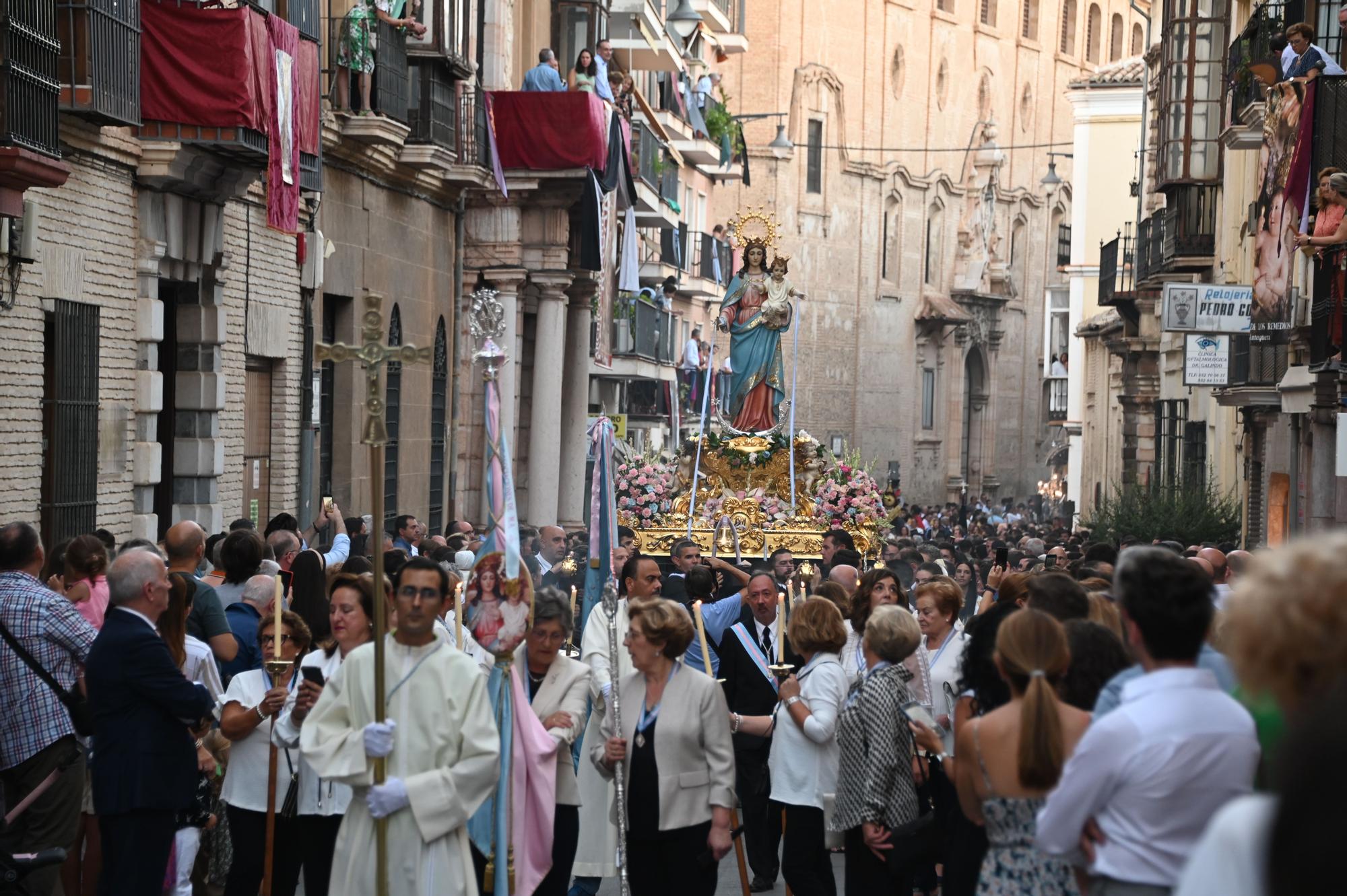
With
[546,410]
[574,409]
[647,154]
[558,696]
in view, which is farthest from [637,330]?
[558,696]

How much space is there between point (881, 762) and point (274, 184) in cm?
953

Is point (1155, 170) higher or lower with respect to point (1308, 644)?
higher

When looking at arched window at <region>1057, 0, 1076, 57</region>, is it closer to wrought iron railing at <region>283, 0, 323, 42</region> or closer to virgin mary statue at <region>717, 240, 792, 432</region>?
virgin mary statue at <region>717, 240, 792, 432</region>

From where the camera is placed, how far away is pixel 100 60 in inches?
510

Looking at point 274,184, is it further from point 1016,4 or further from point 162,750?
point 1016,4

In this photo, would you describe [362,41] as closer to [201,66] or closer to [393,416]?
[393,416]

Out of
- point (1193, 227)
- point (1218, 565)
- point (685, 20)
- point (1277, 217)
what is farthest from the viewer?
point (685, 20)

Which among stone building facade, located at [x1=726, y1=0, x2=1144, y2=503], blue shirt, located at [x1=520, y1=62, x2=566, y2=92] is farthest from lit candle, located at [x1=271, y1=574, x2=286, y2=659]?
stone building facade, located at [x1=726, y1=0, x2=1144, y2=503]

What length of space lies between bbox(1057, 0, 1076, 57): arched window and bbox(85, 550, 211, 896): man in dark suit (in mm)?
63590

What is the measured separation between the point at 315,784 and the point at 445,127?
15359 millimetres

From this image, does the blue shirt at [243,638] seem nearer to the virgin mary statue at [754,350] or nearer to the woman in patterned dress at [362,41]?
the woman in patterned dress at [362,41]

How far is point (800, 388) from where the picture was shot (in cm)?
5569

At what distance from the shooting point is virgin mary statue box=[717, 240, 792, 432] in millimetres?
21734

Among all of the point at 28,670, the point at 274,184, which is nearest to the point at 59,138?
the point at 274,184
